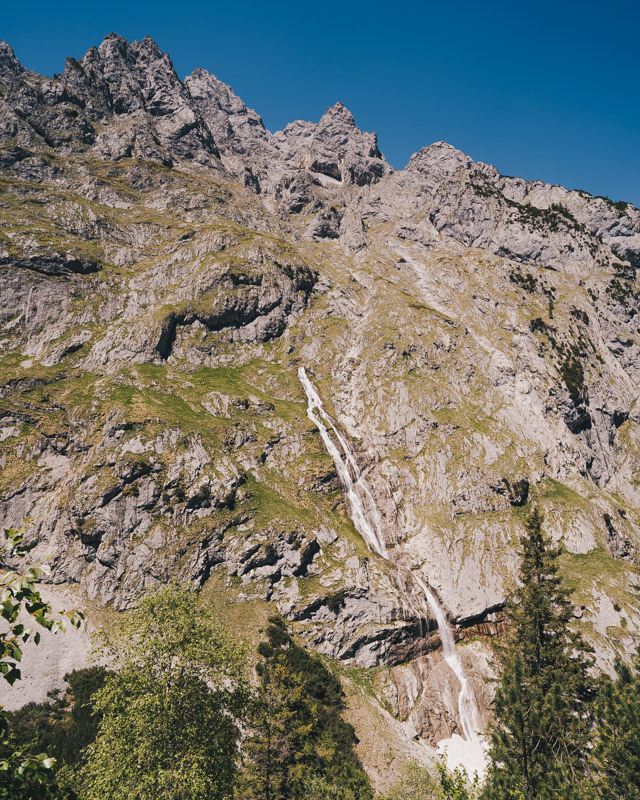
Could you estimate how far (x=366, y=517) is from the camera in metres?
72.3

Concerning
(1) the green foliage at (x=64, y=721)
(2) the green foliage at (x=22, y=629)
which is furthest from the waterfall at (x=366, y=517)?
(2) the green foliage at (x=22, y=629)

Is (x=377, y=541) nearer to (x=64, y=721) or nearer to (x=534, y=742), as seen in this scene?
(x=64, y=721)

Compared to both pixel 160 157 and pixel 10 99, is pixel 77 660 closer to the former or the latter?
pixel 160 157

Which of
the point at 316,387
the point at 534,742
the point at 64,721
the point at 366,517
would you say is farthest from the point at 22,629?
the point at 316,387

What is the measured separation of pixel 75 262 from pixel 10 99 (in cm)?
9644

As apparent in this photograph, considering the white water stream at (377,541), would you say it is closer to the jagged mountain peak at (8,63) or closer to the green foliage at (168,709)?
the green foliage at (168,709)

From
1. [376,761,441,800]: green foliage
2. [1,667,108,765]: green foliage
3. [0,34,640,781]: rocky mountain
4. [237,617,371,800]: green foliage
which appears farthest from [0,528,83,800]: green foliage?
[0,34,640,781]: rocky mountain

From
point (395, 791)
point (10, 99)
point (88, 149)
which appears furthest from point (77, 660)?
point (10, 99)

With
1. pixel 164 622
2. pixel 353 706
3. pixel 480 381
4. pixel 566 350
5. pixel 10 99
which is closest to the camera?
pixel 164 622

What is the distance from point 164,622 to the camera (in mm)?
19016

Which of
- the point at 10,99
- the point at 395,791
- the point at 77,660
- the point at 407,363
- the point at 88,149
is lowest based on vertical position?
the point at 395,791

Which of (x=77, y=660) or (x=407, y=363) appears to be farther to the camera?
(x=407, y=363)

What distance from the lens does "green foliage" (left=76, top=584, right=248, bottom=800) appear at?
16766mm

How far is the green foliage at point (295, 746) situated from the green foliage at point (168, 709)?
→ 318 centimetres
